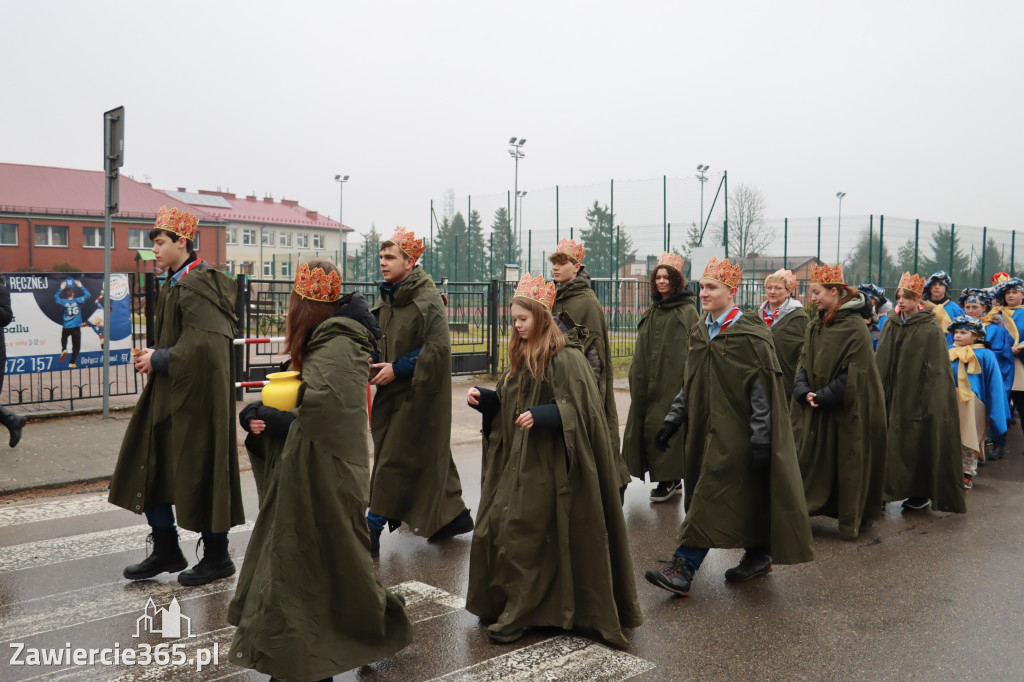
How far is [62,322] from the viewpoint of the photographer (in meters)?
10.6

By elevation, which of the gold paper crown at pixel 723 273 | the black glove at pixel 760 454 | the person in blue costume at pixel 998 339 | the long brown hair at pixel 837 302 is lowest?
the black glove at pixel 760 454

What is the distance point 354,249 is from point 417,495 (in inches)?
1536

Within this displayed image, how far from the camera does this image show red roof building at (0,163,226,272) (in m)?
54.2

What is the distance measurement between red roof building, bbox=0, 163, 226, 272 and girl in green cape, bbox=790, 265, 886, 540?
53.2 metres

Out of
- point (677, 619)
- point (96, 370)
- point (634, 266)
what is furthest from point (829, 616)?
point (634, 266)

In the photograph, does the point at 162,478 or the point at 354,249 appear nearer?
the point at 162,478

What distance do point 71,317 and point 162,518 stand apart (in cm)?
650

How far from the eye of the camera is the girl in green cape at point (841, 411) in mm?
6656

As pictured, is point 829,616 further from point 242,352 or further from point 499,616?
point 242,352

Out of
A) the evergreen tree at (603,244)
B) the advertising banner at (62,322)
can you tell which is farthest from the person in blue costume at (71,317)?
the evergreen tree at (603,244)

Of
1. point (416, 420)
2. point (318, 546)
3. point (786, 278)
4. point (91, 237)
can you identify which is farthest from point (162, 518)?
point (91, 237)

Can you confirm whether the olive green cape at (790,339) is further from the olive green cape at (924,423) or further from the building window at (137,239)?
the building window at (137,239)

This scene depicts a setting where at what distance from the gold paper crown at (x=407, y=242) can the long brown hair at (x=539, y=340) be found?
5.84 ft

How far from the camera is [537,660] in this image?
14.0 ft
